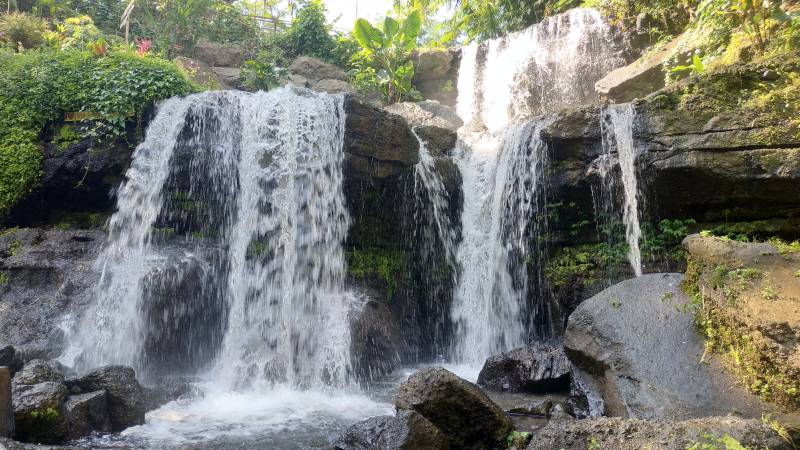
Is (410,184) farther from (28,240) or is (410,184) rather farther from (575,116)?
(28,240)

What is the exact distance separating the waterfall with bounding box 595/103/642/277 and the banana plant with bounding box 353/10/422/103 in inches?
302

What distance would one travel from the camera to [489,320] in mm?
9656

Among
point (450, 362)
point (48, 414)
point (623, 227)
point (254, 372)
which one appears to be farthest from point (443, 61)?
point (48, 414)

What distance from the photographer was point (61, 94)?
10.1m

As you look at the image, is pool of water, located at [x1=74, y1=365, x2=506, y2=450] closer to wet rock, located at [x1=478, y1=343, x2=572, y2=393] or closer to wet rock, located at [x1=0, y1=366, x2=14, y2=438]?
wet rock, located at [x1=0, y1=366, x2=14, y2=438]

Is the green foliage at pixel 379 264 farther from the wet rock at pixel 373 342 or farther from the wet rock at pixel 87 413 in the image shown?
the wet rock at pixel 87 413

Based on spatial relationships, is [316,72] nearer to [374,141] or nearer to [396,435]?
[374,141]

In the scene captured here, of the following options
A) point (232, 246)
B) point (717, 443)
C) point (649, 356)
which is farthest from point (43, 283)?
point (717, 443)

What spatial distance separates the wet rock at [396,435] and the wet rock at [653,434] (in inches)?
37.0

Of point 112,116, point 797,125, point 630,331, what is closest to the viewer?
point 630,331

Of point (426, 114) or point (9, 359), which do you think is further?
point (426, 114)

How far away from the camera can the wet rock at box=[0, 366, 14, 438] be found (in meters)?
4.26

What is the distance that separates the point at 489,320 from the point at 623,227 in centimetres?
293

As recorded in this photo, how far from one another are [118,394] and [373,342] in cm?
405
